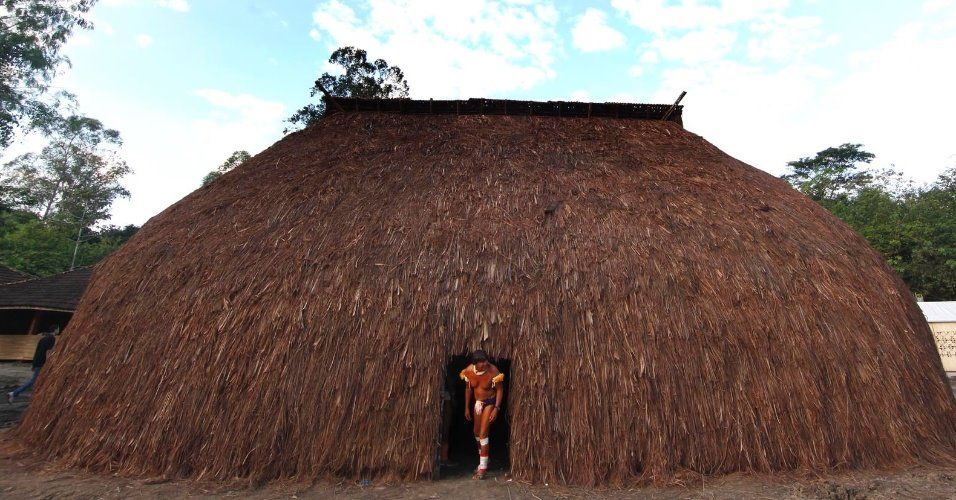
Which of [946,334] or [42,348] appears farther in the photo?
[946,334]

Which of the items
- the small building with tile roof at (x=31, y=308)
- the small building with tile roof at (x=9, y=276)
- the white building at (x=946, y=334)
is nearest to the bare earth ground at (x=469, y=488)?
the small building with tile roof at (x=31, y=308)

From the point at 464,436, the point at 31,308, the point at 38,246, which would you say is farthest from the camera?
the point at 38,246

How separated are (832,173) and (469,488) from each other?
36.9 m

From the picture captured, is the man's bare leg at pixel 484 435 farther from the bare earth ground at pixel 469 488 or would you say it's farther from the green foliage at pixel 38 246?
the green foliage at pixel 38 246

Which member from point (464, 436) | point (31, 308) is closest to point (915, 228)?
point (464, 436)

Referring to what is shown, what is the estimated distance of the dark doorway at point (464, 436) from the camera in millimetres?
5195

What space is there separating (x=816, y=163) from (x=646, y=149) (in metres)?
36.9

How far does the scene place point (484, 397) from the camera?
5062mm

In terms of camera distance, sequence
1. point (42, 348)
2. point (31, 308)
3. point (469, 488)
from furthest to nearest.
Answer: point (31, 308) → point (42, 348) → point (469, 488)

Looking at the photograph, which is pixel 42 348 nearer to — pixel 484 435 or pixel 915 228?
pixel 484 435

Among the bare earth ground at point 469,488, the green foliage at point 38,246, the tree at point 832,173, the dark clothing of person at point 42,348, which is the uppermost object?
the tree at point 832,173

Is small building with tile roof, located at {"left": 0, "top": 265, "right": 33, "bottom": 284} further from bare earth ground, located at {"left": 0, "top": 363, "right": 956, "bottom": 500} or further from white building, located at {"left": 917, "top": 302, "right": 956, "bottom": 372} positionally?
white building, located at {"left": 917, "top": 302, "right": 956, "bottom": 372}

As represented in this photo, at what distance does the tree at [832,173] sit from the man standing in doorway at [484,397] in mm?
29660

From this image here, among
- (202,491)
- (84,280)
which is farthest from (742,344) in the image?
(84,280)
